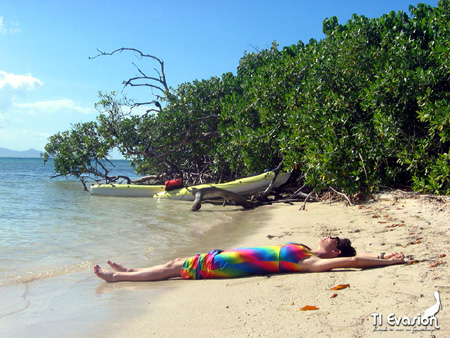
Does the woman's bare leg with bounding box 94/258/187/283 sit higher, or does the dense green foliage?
the dense green foliage

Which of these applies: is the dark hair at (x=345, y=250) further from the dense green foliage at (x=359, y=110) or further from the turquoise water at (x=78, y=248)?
the dense green foliage at (x=359, y=110)

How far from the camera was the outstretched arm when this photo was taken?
3.50m

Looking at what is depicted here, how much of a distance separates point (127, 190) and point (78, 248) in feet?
30.7

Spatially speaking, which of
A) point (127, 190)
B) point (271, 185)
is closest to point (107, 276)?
point (271, 185)

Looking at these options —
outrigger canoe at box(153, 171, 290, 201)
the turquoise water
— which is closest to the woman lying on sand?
the turquoise water

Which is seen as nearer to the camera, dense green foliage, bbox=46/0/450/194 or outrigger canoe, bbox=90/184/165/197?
dense green foliage, bbox=46/0/450/194

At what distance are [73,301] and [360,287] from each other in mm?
2483

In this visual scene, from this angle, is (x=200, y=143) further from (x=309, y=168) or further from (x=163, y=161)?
(x=309, y=168)

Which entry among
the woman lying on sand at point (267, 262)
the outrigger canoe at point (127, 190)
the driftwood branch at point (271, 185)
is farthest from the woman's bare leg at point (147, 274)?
the outrigger canoe at point (127, 190)

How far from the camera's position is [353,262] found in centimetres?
351

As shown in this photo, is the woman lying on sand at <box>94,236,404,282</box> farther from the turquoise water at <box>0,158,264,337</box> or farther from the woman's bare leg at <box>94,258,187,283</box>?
the turquoise water at <box>0,158,264,337</box>

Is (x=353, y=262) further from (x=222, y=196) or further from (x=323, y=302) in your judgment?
(x=222, y=196)

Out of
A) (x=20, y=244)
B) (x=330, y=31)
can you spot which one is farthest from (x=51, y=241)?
(x=330, y=31)

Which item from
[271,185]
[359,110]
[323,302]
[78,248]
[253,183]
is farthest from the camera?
[253,183]
